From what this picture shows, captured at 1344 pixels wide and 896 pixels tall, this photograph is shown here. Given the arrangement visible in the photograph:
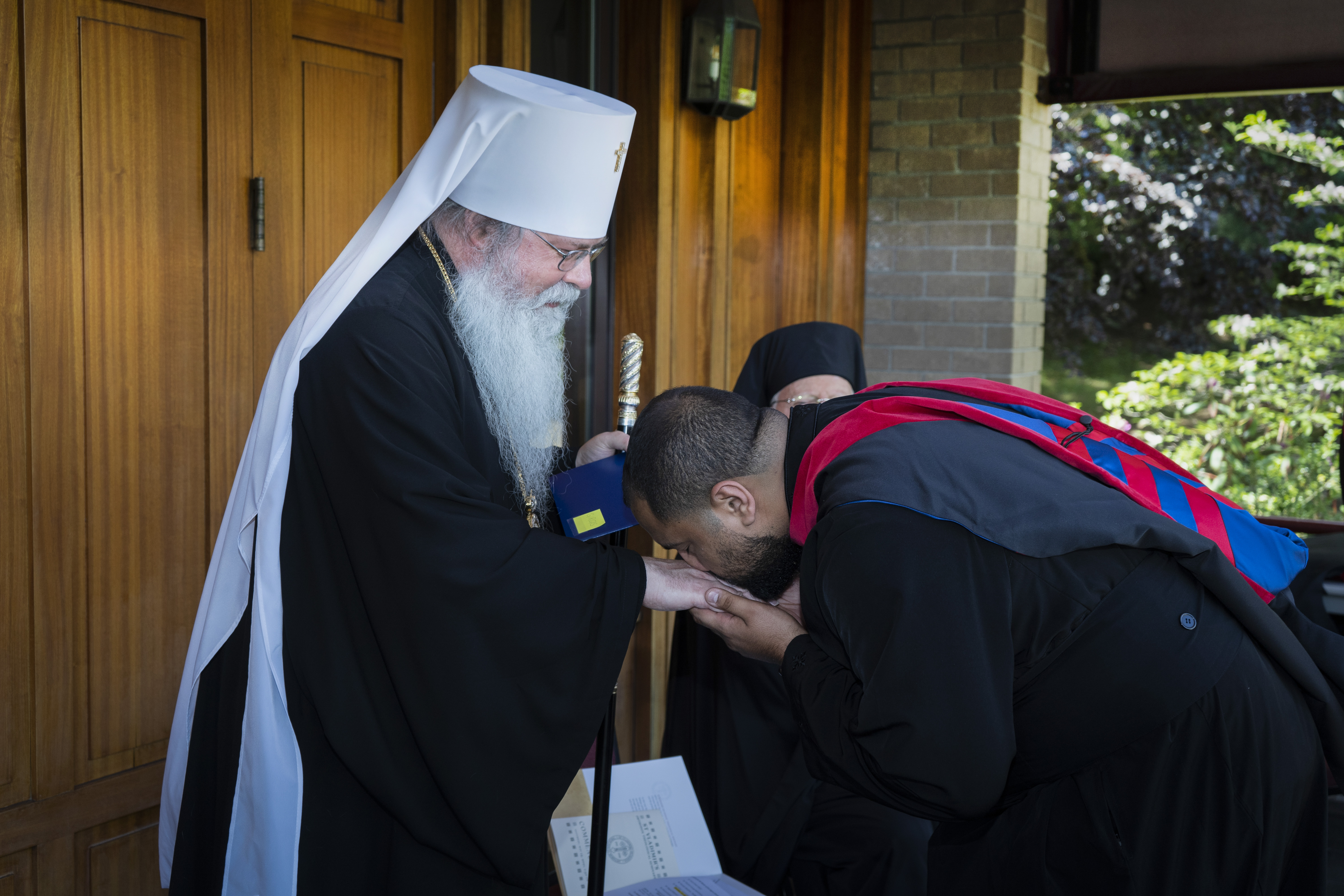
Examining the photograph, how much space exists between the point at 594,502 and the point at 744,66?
223cm

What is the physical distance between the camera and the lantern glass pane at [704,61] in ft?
11.9

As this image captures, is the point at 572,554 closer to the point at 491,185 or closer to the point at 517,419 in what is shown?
the point at 517,419

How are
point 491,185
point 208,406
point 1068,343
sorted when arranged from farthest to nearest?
point 1068,343 < point 208,406 < point 491,185

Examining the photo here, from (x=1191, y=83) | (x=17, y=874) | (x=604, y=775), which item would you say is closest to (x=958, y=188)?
(x=1191, y=83)

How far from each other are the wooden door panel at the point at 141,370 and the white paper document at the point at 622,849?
1.00 metres

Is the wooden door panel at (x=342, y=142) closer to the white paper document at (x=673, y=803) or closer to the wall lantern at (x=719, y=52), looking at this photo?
the wall lantern at (x=719, y=52)

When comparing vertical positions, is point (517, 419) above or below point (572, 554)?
above

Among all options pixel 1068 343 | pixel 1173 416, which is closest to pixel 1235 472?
pixel 1173 416

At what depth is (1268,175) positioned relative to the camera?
6.35 m

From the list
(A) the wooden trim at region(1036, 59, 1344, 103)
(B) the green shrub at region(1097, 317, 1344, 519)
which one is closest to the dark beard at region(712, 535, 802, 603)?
(A) the wooden trim at region(1036, 59, 1344, 103)

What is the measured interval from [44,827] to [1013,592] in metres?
2.12

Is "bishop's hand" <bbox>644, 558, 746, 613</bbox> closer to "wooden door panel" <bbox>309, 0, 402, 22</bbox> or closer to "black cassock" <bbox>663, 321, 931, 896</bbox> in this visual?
"black cassock" <bbox>663, 321, 931, 896</bbox>

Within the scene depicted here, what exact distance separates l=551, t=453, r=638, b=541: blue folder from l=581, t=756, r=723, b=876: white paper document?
689 millimetres

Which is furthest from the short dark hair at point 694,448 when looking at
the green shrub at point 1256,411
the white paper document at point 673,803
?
the green shrub at point 1256,411
